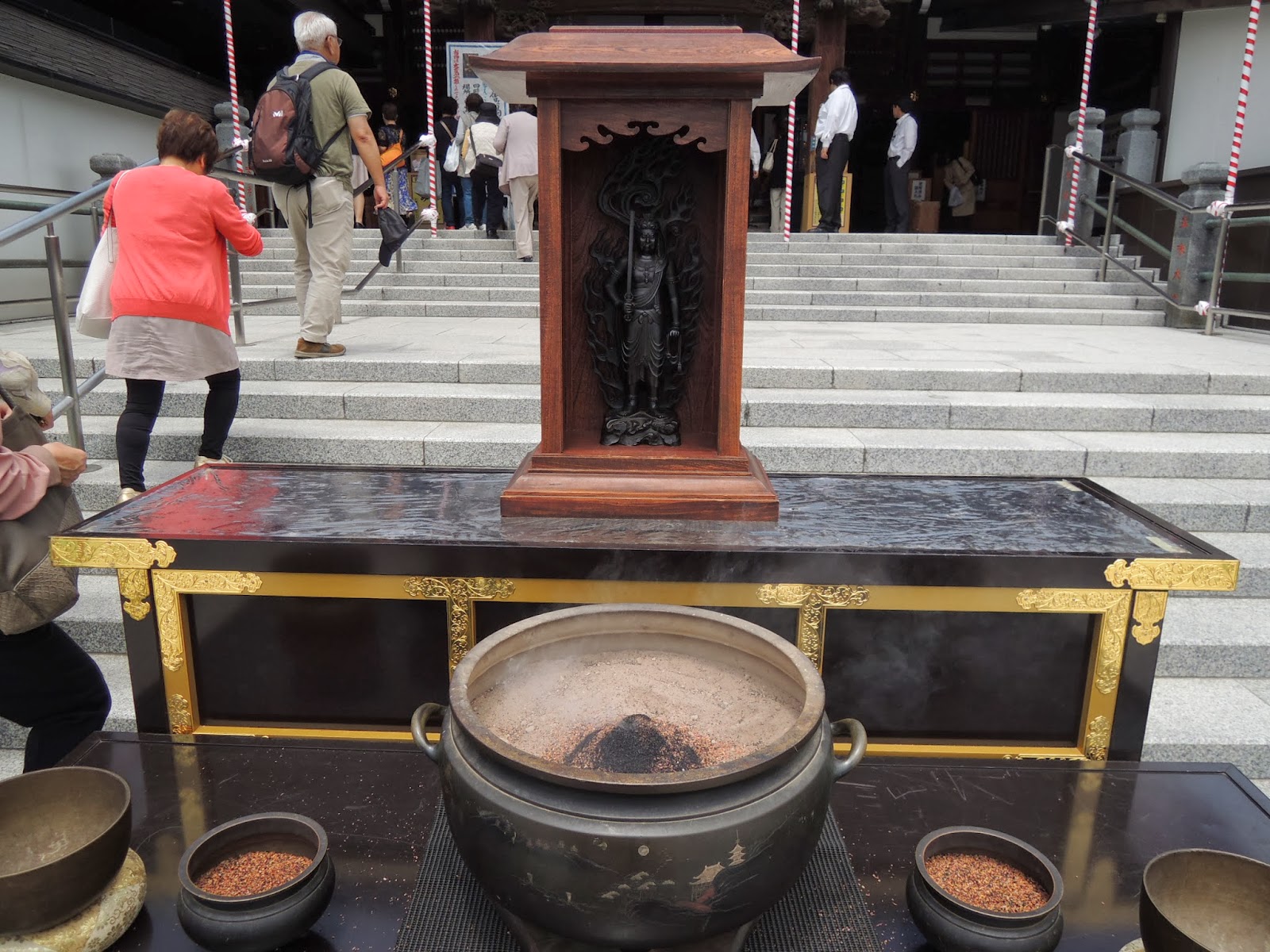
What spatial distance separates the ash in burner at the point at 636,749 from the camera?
1.33 metres

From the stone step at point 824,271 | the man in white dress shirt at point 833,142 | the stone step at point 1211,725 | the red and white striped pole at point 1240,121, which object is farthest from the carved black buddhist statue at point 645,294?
the man in white dress shirt at point 833,142

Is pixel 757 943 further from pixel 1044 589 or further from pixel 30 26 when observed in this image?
pixel 30 26

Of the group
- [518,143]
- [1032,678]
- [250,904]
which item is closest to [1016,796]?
[1032,678]

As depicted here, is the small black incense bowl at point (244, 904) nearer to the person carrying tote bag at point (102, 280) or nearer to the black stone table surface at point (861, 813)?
the black stone table surface at point (861, 813)

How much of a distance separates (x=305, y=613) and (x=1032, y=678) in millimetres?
1891

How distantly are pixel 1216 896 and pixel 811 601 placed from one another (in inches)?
42.0

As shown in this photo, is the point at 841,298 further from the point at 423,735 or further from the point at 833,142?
the point at 423,735

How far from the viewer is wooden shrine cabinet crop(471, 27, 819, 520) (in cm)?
228

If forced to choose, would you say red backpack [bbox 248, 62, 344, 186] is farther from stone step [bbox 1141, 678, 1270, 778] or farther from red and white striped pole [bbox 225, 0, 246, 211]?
stone step [bbox 1141, 678, 1270, 778]

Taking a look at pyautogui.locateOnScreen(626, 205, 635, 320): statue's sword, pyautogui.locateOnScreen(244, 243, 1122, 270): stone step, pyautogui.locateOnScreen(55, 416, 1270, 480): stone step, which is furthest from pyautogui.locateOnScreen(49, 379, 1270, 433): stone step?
pyautogui.locateOnScreen(244, 243, 1122, 270): stone step

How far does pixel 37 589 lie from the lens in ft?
7.02

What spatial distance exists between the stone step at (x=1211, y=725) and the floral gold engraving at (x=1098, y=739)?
0.64 meters

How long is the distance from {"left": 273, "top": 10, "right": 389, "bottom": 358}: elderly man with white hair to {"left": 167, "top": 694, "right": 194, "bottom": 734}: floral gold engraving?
306 centimetres

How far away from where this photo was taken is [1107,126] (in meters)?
12.3
